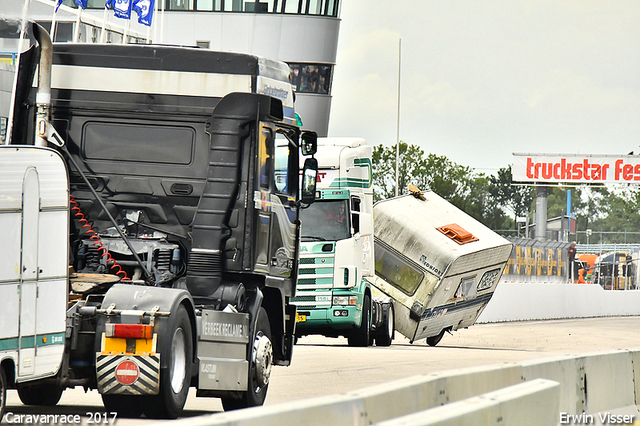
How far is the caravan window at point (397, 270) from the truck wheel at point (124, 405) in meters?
16.1

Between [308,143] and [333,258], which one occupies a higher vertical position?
[308,143]

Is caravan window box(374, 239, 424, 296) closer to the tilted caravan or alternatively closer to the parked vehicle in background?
the tilted caravan

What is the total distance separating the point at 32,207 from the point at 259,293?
3221 mm

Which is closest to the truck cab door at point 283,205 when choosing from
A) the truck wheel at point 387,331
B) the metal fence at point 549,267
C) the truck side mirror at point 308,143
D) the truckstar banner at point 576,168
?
the truck side mirror at point 308,143

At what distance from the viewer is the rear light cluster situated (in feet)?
30.5

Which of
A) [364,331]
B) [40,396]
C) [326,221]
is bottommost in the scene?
[364,331]

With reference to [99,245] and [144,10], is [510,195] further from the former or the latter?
[99,245]

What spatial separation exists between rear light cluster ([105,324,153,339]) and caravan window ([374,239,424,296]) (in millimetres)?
16468

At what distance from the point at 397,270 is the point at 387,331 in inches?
68.6

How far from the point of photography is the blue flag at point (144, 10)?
3484cm

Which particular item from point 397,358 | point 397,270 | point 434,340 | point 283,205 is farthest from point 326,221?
point 283,205

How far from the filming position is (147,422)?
9.51m

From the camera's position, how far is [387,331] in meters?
24.9

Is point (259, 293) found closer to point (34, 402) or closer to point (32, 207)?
point (34, 402)
